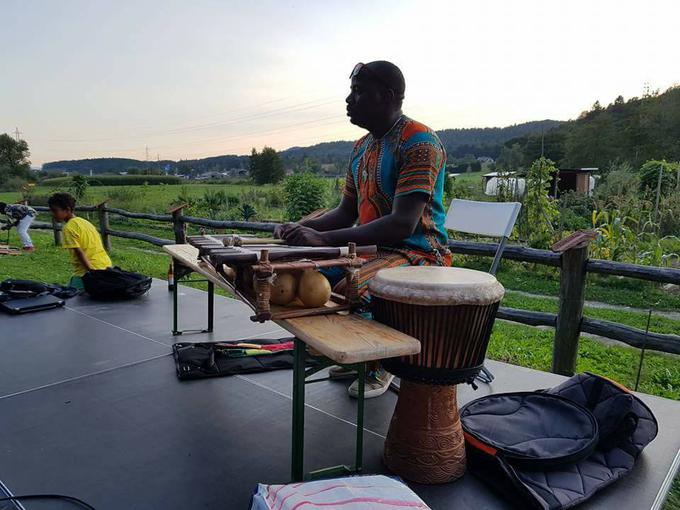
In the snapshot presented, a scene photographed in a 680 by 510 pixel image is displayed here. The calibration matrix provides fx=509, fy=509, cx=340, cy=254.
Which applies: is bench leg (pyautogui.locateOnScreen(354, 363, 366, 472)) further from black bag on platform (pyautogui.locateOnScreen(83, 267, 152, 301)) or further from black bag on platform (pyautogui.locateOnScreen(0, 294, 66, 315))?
black bag on platform (pyautogui.locateOnScreen(0, 294, 66, 315))

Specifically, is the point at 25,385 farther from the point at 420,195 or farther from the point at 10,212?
the point at 10,212

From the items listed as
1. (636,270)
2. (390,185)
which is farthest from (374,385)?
(636,270)

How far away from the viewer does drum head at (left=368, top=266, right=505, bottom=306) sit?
5.42 ft

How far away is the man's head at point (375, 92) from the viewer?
221 cm

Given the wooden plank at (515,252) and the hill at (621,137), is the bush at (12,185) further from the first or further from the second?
the wooden plank at (515,252)

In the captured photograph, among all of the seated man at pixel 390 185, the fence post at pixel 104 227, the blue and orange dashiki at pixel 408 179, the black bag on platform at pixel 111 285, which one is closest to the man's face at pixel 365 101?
the seated man at pixel 390 185

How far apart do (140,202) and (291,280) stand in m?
20.1

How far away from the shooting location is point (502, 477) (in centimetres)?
176

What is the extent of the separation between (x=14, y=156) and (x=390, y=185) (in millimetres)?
46995

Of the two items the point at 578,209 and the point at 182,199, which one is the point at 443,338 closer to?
the point at 578,209

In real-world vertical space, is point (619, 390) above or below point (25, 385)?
above

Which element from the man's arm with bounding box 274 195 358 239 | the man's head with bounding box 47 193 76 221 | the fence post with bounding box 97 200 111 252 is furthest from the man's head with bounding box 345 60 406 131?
the fence post with bounding box 97 200 111 252

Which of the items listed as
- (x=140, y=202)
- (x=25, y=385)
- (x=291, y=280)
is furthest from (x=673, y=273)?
(x=140, y=202)

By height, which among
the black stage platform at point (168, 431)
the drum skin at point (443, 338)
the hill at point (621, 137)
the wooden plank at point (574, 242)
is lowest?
the black stage platform at point (168, 431)
